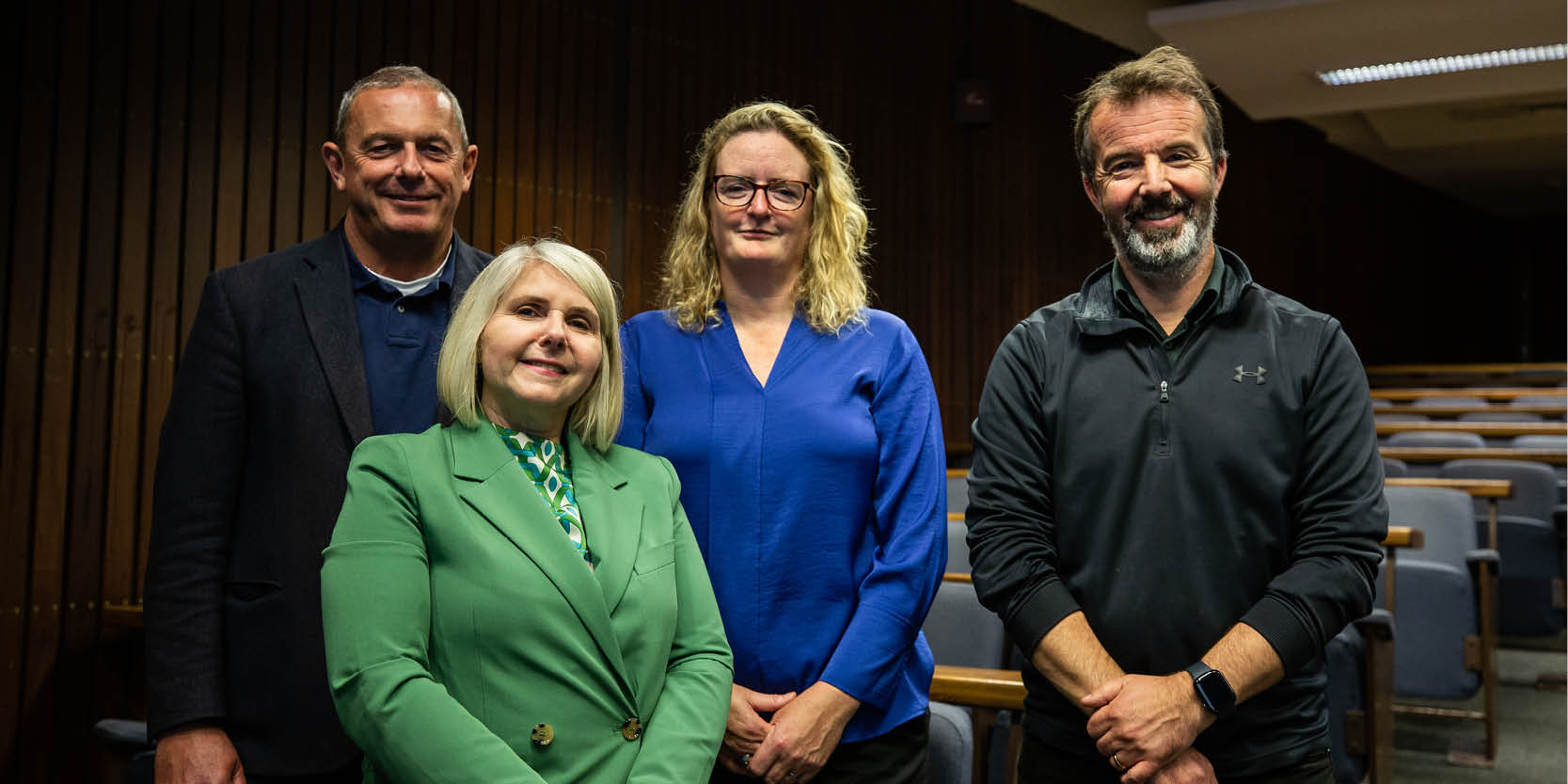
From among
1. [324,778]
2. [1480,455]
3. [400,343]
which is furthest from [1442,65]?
[324,778]

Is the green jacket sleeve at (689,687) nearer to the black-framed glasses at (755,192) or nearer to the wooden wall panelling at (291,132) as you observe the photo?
the black-framed glasses at (755,192)

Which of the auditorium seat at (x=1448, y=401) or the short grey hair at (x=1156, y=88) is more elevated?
the short grey hair at (x=1156, y=88)

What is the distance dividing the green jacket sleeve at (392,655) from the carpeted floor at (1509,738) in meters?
3.24

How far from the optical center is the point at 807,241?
1.75 metres

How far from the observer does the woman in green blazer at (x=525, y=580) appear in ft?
4.22

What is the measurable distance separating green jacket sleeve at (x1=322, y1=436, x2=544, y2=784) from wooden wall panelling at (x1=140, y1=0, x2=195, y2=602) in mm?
2559

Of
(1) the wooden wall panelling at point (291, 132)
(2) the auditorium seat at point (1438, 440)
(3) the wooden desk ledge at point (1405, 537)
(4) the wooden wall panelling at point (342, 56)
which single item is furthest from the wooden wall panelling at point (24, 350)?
(2) the auditorium seat at point (1438, 440)

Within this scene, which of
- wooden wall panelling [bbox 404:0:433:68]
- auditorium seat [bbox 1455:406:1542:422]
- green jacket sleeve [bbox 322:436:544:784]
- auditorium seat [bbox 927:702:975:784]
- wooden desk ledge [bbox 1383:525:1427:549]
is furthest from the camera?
auditorium seat [bbox 1455:406:1542:422]

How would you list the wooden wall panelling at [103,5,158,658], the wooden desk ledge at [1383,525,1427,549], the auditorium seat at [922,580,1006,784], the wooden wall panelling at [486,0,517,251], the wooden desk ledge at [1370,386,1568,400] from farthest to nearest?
the wooden desk ledge at [1370,386,1568,400] → the wooden wall panelling at [486,0,517,251] → the wooden wall panelling at [103,5,158,658] → the wooden desk ledge at [1383,525,1427,549] → the auditorium seat at [922,580,1006,784]

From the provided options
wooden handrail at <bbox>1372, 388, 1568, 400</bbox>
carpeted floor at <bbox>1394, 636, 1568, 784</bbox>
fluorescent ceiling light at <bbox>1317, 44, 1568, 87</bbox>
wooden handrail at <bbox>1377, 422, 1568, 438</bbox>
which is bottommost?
carpeted floor at <bbox>1394, 636, 1568, 784</bbox>

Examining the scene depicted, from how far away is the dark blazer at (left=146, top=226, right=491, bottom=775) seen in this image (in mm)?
1570

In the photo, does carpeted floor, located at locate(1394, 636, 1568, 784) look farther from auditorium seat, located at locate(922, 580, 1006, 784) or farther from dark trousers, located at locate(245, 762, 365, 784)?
dark trousers, located at locate(245, 762, 365, 784)

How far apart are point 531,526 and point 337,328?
20.1 inches

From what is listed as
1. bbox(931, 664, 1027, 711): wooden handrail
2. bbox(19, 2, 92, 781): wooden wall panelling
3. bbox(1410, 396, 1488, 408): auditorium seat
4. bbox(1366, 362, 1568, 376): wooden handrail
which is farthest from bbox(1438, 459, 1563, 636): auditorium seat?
bbox(1366, 362, 1568, 376): wooden handrail
